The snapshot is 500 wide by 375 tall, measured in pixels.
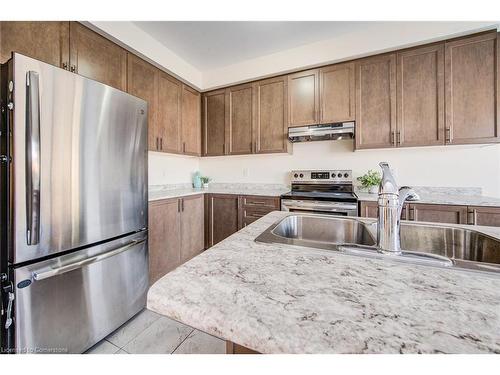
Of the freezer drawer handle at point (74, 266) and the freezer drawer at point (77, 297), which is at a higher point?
the freezer drawer handle at point (74, 266)

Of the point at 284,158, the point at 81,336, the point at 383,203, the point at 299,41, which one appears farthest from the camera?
the point at 284,158

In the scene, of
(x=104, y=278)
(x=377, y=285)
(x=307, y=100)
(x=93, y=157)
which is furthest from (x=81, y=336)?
(x=307, y=100)

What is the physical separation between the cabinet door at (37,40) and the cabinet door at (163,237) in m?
1.29

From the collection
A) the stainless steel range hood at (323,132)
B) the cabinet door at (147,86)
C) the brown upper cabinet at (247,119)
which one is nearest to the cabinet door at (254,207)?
the brown upper cabinet at (247,119)

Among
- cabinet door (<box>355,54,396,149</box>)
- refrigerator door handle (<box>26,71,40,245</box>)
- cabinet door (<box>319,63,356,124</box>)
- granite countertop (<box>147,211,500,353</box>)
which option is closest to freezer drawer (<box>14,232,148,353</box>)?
refrigerator door handle (<box>26,71,40,245</box>)

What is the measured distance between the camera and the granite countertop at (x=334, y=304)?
0.34 m

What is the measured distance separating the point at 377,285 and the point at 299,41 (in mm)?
2735

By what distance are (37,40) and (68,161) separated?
938 mm

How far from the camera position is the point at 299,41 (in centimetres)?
245

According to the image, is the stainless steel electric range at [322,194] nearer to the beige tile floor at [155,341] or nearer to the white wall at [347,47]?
the white wall at [347,47]

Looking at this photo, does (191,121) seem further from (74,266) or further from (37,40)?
(74,266)

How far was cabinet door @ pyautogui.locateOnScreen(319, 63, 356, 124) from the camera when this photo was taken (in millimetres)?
2387

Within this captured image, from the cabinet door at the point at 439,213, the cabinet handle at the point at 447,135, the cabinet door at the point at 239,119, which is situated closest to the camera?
the cabinet door at the point at 439,213

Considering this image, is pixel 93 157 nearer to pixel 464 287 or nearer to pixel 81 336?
pixel 81 336
